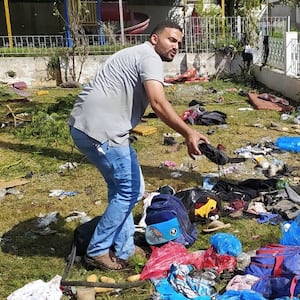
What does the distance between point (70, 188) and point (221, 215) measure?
192cm

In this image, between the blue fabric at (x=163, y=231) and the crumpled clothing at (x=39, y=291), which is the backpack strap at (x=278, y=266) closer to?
the blue fabric at (x=163, y=231)

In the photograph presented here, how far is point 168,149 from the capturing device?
7.02 metres

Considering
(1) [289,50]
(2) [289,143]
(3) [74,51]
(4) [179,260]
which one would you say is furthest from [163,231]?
(3) [74,51]

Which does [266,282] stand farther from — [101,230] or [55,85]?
[55,85]

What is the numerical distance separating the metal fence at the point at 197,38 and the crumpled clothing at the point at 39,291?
1105 cm

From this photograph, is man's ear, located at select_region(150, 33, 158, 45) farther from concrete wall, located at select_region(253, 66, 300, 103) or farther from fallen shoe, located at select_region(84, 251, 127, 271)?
concrete wall, located at select_region(253, 66, 300, 103)

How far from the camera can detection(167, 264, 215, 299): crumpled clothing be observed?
123 inches

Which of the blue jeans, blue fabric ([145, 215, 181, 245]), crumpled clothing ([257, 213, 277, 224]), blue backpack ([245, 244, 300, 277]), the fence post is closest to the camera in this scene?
blue backpack ([245, 244, 300, 277])

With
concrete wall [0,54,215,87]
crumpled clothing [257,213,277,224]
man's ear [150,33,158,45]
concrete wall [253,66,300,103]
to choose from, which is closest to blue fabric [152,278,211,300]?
crumpled clothing [257,213,277,224]

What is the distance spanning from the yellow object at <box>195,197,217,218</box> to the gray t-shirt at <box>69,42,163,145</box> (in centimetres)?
138

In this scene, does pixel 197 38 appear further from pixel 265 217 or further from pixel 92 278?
pixel 92 278

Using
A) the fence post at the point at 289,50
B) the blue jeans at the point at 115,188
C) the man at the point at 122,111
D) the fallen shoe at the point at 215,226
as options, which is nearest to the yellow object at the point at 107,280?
the blue jeans at the point at 115,188

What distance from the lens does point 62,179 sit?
19.5 feet

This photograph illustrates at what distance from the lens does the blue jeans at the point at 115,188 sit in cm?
327
